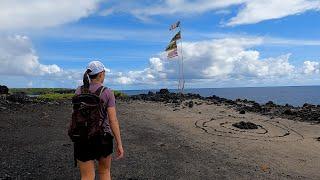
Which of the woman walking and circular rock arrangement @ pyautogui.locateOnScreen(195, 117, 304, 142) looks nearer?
the woman walking

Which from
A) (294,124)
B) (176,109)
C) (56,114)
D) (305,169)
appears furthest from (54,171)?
(176,109)

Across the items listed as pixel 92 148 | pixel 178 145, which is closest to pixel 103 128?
pixel 92 148

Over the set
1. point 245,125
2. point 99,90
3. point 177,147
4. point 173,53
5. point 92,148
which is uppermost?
point 173,53

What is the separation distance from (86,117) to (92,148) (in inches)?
22.5

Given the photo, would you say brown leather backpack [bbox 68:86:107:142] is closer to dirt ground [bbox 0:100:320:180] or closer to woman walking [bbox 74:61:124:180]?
woman walking [bbox 74:61:124:180]

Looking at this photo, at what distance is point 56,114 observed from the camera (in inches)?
922

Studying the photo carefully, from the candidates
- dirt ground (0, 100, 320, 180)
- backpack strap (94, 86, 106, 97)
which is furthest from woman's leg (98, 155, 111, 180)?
dirt ground (0, 100, 320, 180)

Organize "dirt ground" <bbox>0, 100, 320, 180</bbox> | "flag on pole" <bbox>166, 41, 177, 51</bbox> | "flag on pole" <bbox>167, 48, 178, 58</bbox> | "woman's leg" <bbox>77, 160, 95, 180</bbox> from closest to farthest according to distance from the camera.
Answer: "woman's leg" <bbox>77, 160, 95, 180</bbox>, "dirt ground" <bbox>0, 100, 320, 180</bbox>, "flag on pole" <bbox>167, 48, 178, 58</bbox>, "flag on pole" <bbox>166, 41, 177, 51</bbox>

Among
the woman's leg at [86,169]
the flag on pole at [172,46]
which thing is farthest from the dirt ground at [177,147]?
the flag on pole at [172,46]

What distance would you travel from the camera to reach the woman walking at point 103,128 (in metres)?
8.62

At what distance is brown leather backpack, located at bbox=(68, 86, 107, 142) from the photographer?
8461 millimetres

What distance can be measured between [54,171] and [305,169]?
6.83 m

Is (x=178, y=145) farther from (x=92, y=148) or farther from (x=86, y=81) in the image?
(x=86, y=81)

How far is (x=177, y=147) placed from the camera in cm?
1584
